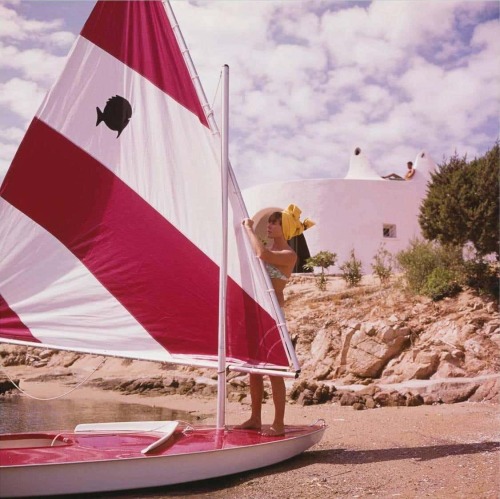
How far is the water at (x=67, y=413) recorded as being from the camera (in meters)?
8.82

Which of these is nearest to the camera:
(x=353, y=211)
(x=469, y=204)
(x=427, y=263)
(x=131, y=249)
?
(x=131, y=249)

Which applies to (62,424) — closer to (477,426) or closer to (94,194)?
(94,194)

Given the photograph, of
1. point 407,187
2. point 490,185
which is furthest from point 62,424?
point 407,187

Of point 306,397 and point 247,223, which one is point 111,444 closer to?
point 247,223

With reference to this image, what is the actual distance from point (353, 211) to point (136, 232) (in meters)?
20.7

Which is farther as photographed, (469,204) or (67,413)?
(469,204)

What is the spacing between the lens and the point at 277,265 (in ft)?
17.5

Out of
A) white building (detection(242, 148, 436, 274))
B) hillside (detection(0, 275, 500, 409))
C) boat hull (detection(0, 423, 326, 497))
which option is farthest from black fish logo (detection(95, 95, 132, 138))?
white building (detection(242, 148, 436, 274))

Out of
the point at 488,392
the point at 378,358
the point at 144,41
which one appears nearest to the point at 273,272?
the point at 144,41

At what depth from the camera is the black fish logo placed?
533cm

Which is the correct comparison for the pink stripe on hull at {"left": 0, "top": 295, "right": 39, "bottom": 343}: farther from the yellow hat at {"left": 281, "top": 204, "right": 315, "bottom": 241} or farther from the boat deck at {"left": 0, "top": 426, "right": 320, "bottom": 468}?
the yellow hat at {"left": 281, "top": 204, "right": 315, "bottom": 241}

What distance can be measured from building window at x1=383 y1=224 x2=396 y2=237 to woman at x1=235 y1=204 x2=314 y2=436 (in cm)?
2083

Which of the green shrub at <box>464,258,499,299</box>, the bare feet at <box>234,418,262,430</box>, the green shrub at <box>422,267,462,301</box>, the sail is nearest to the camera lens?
the sail

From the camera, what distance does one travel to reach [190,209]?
17.3 ft
